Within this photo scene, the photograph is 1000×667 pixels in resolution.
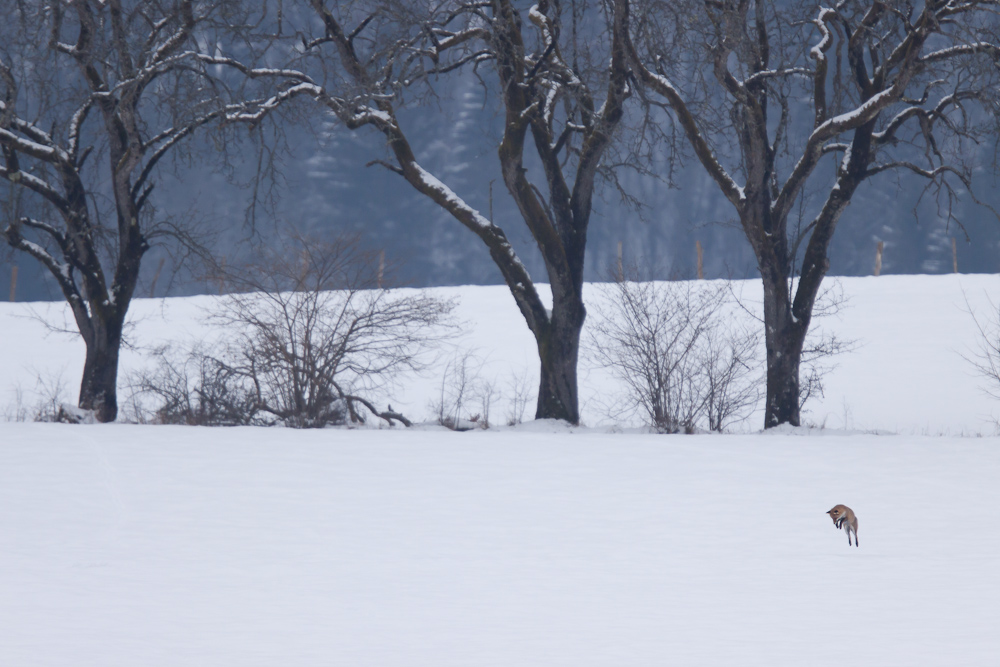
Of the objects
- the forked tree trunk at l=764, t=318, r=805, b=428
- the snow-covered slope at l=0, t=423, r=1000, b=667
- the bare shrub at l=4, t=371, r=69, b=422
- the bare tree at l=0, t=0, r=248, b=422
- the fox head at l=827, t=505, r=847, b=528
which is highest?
the bare tree at l=0, t=0, r=248, b=422

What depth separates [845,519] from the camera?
267 inches

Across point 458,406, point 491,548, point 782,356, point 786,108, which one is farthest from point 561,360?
point 491,548

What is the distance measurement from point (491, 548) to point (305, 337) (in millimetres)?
7725

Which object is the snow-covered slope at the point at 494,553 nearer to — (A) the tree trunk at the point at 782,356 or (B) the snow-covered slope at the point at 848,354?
(A) the tree trunk at the point at 782,356

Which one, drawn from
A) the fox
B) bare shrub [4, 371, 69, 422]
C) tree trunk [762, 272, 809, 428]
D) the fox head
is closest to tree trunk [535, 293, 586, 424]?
tree trunk [762, 272, 809, 428]

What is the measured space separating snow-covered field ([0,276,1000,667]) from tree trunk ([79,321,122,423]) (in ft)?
6.24

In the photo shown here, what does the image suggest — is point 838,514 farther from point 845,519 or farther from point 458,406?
point 458,406

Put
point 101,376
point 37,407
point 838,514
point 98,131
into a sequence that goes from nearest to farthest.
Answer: point 838,514
point 98,131
point 101,376
point 37,407

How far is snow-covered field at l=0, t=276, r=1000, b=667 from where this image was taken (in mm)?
5137

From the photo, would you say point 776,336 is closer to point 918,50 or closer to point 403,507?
point 918,50

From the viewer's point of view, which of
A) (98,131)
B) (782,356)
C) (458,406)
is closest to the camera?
(782,356)

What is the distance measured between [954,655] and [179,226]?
13627 millimetres

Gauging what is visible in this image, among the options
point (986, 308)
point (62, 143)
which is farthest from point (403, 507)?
point (986, 308)

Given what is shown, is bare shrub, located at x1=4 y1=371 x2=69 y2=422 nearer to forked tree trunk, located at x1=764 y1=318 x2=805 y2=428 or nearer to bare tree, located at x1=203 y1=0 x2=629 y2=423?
bare tree, located at x1=203 y1=0 x2=629 y2=423
